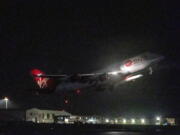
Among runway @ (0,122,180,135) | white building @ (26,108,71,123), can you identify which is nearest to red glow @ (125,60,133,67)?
runway @ (0,122,180,135)

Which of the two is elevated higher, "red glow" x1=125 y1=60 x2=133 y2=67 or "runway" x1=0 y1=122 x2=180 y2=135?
"red glow" x1=125 y1=60 x2=133 y2=67

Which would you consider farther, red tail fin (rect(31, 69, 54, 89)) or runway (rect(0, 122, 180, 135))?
red tail fin (rect(31, 69, 54, 89))

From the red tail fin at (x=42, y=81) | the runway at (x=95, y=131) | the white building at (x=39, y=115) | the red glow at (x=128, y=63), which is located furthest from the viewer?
the white building at (x=39, y=115)

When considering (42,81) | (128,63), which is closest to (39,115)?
(42,81)

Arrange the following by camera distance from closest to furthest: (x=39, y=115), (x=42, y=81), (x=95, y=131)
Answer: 1. (x=95, y=131)
2. (x=42, y=81)
3. (x=39, y=115)

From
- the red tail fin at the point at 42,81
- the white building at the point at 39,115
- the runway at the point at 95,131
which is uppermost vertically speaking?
the red tail fin at the point at 42,81

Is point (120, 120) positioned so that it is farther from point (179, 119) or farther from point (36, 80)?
point (36, 80)

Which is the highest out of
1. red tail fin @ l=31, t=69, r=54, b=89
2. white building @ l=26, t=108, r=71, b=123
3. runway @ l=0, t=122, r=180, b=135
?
red tail fin @ l=31, t=69, r=54, b=89

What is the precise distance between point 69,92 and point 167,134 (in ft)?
180

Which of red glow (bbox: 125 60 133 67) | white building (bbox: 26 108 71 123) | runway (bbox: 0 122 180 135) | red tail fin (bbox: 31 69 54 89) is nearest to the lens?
runway (bbox: 0 122 180 135)

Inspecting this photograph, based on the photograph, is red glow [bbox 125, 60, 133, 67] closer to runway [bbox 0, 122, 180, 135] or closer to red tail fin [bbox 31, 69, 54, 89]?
runway [bbox 0, 122, 180, 135]

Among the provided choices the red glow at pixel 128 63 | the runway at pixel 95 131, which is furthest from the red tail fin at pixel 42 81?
the runway at pixel 95 131

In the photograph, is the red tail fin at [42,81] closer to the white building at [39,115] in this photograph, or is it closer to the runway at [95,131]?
the runway at [95,131]

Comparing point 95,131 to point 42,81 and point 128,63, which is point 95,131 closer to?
point 128,63
